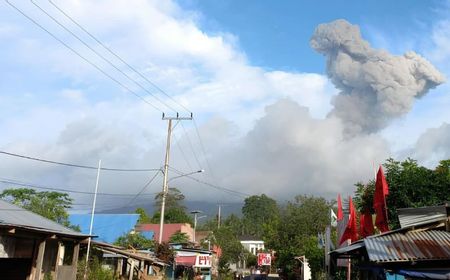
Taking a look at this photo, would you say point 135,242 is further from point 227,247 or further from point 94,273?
point 227,247

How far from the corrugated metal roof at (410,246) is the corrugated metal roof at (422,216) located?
11.9 inches

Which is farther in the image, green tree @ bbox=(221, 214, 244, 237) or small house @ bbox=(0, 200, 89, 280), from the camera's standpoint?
green tree @ bbox=(221, 214, 244, 237)

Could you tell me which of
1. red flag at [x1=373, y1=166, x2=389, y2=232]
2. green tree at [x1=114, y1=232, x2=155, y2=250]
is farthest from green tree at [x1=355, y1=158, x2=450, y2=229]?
green tree at [x1=114, y1=232, x2=155, y2=250]

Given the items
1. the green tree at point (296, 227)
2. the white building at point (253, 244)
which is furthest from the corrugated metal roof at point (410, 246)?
the white building at point (253, 244)

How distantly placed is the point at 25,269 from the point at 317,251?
79.4ft

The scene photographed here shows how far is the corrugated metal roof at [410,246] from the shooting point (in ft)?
32.2

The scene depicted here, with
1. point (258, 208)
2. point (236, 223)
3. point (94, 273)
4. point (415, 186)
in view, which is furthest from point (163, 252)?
point (258, 208)

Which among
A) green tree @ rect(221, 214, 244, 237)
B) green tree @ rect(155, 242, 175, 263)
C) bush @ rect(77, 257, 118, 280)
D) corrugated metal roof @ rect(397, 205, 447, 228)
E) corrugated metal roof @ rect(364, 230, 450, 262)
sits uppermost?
green tree @ rect(221, 214, 244, 237)

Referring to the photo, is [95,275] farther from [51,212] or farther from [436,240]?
[51,212]

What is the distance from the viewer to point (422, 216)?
40.0 ft

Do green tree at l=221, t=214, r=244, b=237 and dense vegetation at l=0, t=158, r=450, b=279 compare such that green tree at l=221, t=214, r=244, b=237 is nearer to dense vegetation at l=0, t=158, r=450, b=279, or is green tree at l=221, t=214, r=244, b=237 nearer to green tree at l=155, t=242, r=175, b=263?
dense vegetation at l=0, t=158, r=450, b=279

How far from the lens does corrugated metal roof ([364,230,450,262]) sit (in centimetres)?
980

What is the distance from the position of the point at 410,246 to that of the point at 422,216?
6.29 ft

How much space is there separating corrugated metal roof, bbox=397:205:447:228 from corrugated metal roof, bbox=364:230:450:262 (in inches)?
11.9
